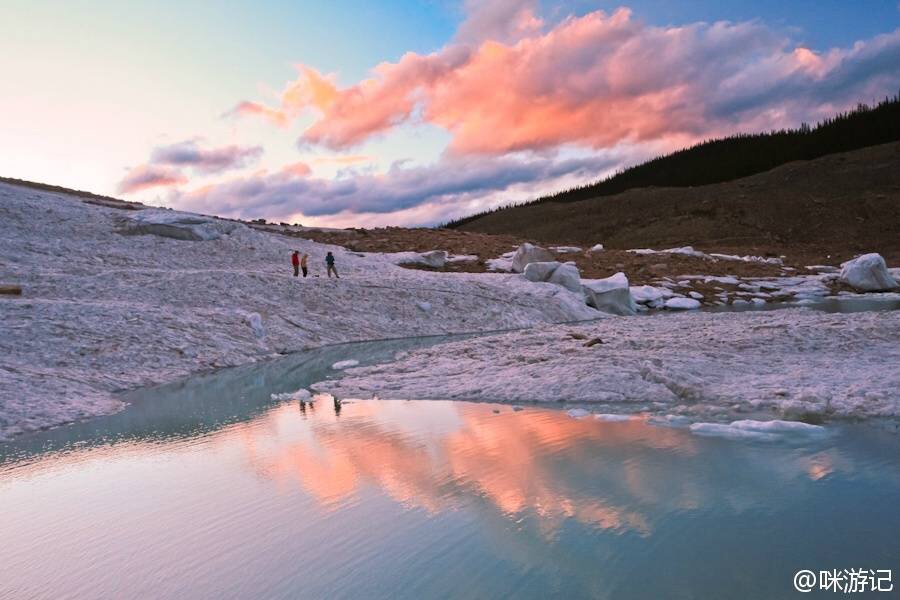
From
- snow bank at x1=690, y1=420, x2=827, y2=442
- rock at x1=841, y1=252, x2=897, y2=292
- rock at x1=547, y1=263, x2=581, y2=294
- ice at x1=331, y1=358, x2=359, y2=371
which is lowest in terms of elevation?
rock at x1=841, y1=252, x2=897, y2=292

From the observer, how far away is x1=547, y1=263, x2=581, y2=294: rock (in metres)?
32.6

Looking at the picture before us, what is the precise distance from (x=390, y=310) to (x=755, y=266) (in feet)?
102

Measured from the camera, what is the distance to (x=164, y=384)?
647 inches

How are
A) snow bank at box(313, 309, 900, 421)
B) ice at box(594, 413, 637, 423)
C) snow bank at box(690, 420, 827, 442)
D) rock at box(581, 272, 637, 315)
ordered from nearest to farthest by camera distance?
snow bank at box(690, 420, 827, 442) < ice at box(594, 413, 637, 423) < snow bank at box(313, 309, 900, 421) < rock at box(581, 272, 637, 315)

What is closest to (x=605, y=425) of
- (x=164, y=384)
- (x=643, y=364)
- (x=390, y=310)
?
(x=643, y=364)

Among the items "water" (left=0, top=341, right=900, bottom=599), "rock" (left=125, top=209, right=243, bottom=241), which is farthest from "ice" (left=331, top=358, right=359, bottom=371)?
"rock" (left=125, top=209, right=243, bottom=241)

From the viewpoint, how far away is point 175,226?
3656 cm

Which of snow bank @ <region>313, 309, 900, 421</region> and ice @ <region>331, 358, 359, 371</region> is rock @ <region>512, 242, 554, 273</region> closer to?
snow bank @ <region>313, 309, 900, 421</region>

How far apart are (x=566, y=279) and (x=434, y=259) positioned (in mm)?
12165

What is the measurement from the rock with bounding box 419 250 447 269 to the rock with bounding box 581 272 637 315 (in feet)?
40.1

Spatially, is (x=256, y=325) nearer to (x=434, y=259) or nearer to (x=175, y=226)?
(x=175, y=226)

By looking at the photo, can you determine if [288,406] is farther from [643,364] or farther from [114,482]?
[643,364]

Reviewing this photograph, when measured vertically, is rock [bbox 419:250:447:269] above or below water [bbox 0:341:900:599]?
above

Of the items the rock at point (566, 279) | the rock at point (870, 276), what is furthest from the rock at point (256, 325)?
the rock at point (870, 276)
